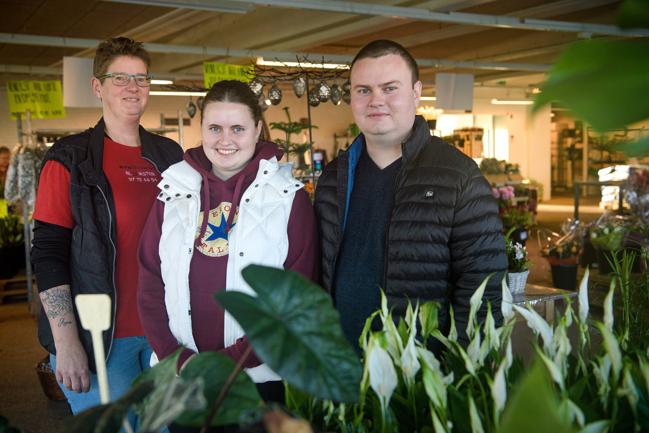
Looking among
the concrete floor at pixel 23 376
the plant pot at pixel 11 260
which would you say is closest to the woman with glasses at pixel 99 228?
the concrete floor at pixel 23 376

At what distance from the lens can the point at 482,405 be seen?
916mm

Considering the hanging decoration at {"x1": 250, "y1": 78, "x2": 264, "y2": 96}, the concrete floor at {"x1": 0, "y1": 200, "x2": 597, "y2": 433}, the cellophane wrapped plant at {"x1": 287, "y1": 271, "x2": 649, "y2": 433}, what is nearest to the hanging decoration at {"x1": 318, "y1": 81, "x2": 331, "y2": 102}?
the hanging decoration at {"x1": 250, "y1": 78, "x2": 264, "y2": 96}

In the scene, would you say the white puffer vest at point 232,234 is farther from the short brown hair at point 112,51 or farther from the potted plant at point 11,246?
the potted plant at point 11,246

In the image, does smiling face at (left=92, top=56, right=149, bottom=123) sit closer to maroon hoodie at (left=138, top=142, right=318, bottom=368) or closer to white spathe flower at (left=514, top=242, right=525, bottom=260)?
maroon hoodie at (left=138, top=142, right=318, bottom=368)

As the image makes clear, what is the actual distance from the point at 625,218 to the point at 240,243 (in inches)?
141

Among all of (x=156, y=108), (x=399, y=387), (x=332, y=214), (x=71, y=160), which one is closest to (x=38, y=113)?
(x=71, y=160)

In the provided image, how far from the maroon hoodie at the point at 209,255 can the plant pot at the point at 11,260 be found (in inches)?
215

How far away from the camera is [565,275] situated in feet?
19.4

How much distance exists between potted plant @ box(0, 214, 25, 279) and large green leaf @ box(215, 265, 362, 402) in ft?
22.0

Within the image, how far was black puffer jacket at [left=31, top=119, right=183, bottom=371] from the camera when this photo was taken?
189 centimetres

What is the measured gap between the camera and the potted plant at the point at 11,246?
6.60 meters

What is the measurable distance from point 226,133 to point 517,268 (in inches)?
72.0

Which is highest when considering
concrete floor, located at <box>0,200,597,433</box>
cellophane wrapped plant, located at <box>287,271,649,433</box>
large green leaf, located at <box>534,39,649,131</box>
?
large green leaf, located at <box>534,39,649,131</box>

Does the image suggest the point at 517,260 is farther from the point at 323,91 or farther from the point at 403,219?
the point at 323,91
